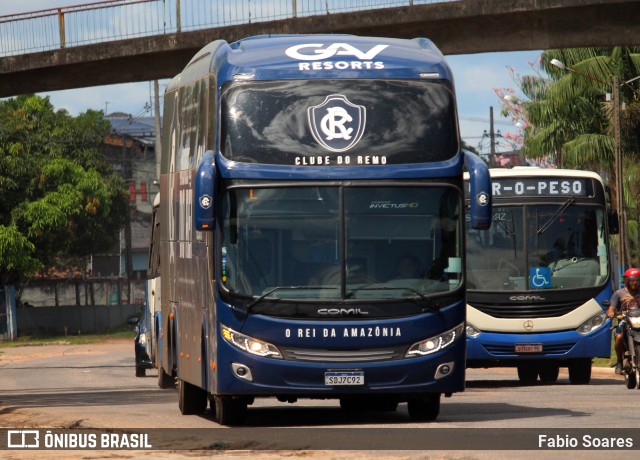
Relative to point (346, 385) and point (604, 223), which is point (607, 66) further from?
point (346, 385)

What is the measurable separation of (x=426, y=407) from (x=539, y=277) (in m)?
8.00

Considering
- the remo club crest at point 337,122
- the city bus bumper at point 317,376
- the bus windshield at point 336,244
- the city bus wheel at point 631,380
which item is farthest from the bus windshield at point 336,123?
the city bus wheel at point 631,380

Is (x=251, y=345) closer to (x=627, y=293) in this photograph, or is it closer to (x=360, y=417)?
(x=360, y=417)

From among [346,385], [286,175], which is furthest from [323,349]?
[286,175]

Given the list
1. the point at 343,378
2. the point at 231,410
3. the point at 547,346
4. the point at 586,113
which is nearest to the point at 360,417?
the point at 231,410

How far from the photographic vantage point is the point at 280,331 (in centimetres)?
1527

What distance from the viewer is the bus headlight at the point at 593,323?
2366 centimetres

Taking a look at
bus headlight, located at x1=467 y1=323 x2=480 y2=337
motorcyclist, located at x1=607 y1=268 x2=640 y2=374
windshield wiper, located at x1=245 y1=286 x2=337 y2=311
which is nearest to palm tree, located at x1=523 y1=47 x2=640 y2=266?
bus headlight, located at x1=467 y1=323 x2=480 y2=337

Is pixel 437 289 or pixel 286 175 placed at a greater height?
pixel 286 175

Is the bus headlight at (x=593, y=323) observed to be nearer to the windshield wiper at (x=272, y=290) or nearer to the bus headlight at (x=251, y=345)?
the windshield wiper at (x=272, y=290)

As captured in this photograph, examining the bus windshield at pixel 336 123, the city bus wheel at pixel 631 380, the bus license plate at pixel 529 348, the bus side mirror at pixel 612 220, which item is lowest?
the city bus wheel at pixel 631 380

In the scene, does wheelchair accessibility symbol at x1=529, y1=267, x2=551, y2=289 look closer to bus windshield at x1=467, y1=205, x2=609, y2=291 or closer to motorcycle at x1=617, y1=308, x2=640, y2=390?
bus windshield at x1=467, y1=205, x2=609, y2=291

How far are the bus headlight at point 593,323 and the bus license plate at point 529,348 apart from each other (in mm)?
687

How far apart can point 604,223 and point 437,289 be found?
9049 mm
